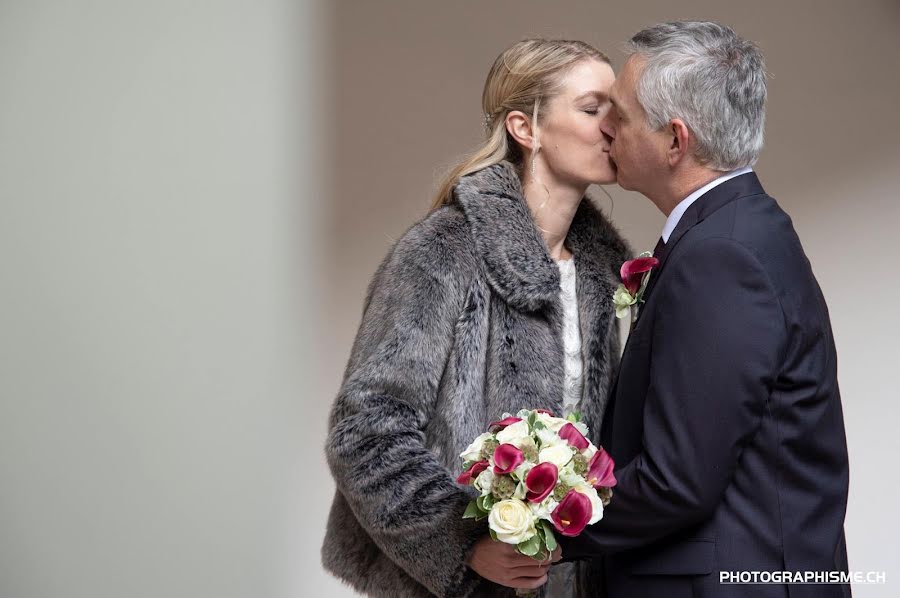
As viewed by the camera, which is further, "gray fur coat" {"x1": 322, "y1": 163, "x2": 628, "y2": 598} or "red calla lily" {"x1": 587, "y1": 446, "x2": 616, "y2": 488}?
"gray fur coat" {"x1": 322, "y1": 163, "x2": 628, "y2": 598}

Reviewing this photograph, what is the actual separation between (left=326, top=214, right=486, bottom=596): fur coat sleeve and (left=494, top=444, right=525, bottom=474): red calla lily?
244 millimetres

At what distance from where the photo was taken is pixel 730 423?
1.58 meters

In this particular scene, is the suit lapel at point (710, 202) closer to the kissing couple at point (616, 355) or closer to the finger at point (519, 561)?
the kissing couple at point (616, 355)

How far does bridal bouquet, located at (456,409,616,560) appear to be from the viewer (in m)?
1.57

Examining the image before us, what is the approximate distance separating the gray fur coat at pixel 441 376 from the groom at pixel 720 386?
24 centimetres

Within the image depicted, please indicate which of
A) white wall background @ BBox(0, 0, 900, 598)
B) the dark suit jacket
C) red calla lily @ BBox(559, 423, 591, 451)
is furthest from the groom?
white wall background @ BBox(0, 0, 900, 598)

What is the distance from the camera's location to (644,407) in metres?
1.71

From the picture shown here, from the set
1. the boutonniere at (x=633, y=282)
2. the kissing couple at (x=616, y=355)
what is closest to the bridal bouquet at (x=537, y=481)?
the kissing couple at (x=616, y=355)

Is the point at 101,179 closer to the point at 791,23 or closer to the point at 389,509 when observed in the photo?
the point at 389,509

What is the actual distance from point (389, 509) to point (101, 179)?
112 centimetres

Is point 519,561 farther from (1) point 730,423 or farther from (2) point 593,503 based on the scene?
(1) point 730,423

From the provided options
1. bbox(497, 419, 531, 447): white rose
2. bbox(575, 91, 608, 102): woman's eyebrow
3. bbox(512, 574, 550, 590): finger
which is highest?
bbox(575, 91, 608, 102): woman's eyebrow

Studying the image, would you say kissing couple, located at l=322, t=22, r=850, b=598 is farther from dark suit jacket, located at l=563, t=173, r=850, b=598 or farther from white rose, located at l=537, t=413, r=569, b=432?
white rose, located at l=537, t=413, r=569, b=432

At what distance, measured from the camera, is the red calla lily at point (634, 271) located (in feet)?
6.13
